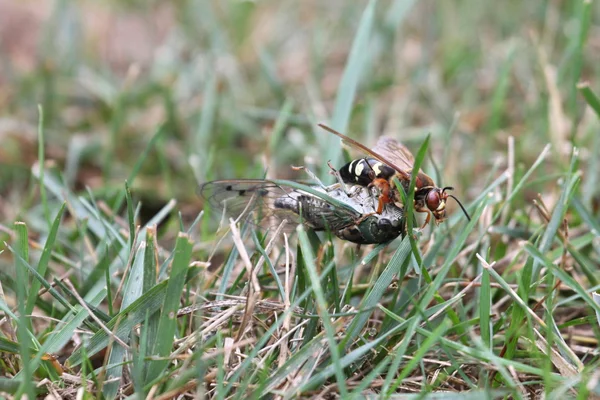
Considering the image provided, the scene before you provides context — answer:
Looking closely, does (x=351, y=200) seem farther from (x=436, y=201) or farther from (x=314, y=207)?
(x=436, y=201)

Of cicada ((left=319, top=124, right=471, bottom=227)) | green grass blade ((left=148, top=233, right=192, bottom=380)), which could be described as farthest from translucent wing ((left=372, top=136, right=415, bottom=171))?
green grass blade ((left=148, top=233, right=192, bottom=380))

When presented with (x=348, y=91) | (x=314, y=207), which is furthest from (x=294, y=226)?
(x=348, y=91)

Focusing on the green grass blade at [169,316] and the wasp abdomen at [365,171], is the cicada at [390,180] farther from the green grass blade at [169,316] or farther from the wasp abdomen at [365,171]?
the green grass blade at [169,316]

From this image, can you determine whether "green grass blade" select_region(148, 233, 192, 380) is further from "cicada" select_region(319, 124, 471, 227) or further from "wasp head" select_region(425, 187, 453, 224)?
"wasp head" select_region(425, 187, 453, 224)

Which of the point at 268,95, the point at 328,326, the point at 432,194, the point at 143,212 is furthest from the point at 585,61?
the point at 328,326

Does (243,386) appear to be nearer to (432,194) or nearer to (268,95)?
(432,194)

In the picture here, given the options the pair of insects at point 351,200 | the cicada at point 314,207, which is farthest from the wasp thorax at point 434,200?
the cicada at point 314,207

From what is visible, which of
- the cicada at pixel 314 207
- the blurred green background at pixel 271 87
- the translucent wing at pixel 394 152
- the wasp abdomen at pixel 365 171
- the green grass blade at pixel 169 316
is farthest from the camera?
the blurred green background at pixel 271 87
